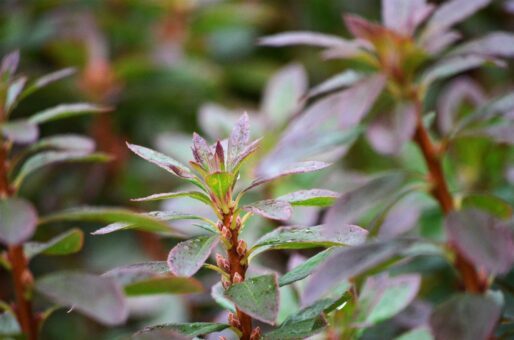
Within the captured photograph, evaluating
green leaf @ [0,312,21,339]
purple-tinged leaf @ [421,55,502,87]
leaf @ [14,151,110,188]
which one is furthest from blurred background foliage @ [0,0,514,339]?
green leaf @ [0,312,21,339]

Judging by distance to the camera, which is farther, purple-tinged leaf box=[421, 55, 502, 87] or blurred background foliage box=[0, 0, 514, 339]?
blurred background foliage box=[0, 0, 514, 339]

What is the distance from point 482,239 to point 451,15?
39cm

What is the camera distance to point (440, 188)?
30.7 inches

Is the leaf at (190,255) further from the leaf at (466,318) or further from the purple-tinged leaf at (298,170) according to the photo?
the leaf at (466,318)

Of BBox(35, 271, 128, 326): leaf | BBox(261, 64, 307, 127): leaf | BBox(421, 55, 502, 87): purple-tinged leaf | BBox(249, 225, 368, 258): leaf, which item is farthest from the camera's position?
BBox(261, 64, 307, 127): leaf

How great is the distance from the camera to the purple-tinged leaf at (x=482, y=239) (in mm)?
522

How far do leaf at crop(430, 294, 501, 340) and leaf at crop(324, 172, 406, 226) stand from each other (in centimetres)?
10

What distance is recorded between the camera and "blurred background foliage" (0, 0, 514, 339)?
143cm

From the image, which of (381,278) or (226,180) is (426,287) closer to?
(381,278)

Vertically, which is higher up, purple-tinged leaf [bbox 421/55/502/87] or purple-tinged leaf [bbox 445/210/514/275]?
purple-tinged leaf [bbox 421/55/502/87]

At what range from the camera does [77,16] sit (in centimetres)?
178

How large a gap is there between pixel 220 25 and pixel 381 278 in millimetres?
1213

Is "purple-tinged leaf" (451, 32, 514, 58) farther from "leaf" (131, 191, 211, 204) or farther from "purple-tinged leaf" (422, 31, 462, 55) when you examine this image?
"leaf" (131, 191, 211, 204)

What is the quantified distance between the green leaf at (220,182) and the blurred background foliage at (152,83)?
645 millimetres
